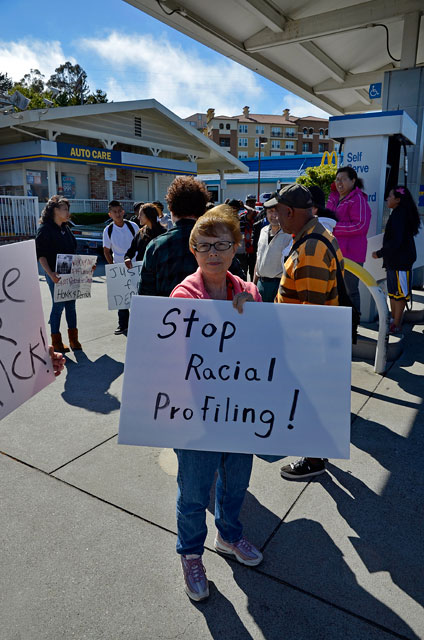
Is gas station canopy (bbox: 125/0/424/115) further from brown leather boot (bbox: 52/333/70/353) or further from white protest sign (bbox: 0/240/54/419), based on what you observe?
white protest sign (bbox: 0/240/54/419)

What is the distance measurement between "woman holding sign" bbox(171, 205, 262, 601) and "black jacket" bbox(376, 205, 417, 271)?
4.09 m

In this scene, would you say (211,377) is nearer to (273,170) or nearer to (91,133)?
(91,133)

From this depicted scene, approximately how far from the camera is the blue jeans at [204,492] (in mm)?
1990

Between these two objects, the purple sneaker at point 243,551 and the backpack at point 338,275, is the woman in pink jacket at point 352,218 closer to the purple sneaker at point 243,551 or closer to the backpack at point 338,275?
the backpack at point 338,275

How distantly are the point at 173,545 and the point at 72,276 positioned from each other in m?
3.84

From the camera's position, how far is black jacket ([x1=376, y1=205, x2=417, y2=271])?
556 centimetres

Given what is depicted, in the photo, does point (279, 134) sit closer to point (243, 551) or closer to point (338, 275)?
point (338, 275)

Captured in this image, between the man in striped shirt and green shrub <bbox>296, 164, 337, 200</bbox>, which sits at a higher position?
green shrub <bbox>296, 164, 337, 200</bbox>

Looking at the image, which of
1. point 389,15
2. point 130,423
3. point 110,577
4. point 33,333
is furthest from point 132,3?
point 110,577

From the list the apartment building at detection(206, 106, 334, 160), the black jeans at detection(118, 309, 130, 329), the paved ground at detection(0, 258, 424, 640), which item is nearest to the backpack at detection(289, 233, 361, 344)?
the paved ground at detection(0, 258, 424, 640)

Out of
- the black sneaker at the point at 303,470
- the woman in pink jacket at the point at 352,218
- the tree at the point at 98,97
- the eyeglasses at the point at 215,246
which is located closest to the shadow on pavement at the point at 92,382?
the black sneaker at the point at 303,470

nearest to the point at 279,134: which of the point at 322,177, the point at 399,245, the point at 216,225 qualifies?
the point at 322,177

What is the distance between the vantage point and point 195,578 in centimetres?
206

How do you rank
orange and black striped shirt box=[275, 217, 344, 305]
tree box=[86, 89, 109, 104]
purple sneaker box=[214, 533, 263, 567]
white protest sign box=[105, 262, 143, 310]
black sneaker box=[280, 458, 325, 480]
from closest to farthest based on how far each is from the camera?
purple sneaker box=[214, 533, 263, 567] → orange and black striped shirt box=[275, 217, 344, 305] → black sneaker box=[280, 458, 325, 480] → white protest sign box=[105, 262, 143, 310] → tree box=[86, 89, 109, 104]
